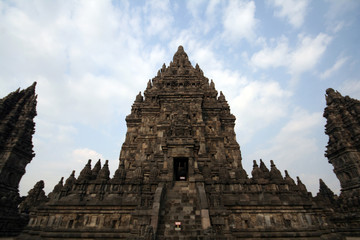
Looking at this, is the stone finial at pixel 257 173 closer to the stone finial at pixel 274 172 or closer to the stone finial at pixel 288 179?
the stone finial at pixel 274 172

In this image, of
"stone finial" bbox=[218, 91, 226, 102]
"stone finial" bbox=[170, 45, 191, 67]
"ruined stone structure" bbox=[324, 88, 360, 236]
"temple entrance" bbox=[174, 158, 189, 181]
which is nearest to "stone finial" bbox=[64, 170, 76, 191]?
"temple entrance" bbox=[174, 158, 189, 181]

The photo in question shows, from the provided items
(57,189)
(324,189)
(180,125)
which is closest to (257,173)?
(180,125)

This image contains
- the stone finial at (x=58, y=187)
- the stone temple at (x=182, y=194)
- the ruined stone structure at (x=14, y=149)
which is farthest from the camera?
the ruined stone structure at (x=14, y=149)

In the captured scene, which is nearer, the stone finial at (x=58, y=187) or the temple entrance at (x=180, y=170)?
the stone finial at (x=58, y=187)

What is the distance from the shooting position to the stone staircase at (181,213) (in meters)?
10.4

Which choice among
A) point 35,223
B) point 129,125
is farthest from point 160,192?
point 129,125

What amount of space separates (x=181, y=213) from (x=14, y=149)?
83.6 ft

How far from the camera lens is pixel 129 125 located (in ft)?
103

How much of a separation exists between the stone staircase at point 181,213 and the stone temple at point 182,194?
0.06 meters

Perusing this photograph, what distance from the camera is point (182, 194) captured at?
13.6 m

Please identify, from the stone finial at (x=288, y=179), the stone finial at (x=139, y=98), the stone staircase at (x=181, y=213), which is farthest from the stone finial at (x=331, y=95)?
the stone finial at (x=139, y=98)

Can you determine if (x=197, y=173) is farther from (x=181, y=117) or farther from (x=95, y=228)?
(x=95, y=228)

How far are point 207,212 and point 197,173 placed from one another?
4.28m

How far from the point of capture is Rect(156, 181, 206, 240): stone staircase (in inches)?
408
